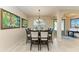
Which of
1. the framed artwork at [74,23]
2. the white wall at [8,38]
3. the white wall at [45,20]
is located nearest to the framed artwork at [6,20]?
the white wall at [8,38]

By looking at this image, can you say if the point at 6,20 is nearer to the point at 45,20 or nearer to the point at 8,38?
the point at 8,38

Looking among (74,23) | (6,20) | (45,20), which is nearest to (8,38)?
(6,20)

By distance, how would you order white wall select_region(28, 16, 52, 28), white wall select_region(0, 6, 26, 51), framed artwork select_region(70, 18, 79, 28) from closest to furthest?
white wall select_region(0, 6, 26, 51), framed artwork select_region(70, 18, 79, 28), white wall select_region(28, 16, 52, 28)

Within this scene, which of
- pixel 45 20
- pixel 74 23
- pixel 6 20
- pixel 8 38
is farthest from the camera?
pixel 45 20

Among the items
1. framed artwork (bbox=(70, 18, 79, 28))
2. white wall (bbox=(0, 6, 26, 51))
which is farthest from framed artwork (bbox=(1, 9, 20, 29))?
framed artwork (bbox=(70, 18, 79, 28))

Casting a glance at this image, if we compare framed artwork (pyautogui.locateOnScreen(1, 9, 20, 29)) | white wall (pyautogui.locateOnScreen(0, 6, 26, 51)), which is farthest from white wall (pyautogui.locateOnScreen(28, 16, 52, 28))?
framed artwork (pyautogui.locateOnScreen(1, 9, 20, 29))

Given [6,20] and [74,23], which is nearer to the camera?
[6,20]

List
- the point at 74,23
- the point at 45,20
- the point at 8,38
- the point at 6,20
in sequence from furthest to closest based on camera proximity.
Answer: the point at 45,20 → the point at 74,23 → the point at 8,38 → the point at 6,20

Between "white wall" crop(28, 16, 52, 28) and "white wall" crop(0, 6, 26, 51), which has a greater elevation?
"white wall" crop(28, 16, 52, 28)

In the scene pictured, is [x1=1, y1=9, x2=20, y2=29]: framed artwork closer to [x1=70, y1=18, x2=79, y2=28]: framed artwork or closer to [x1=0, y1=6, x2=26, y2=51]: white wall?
[x1=0, y1=6, x2=26, y2=51]: white wall

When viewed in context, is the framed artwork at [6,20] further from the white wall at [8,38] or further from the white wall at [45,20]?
the white wall at [45,20]

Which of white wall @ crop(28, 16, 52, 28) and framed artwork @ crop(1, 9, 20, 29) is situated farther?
white wall @ crop(28, 16, 52, 28)

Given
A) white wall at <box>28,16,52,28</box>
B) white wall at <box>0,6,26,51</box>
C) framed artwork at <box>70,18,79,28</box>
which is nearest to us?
white wall at <box>0,6,26,51</box>
